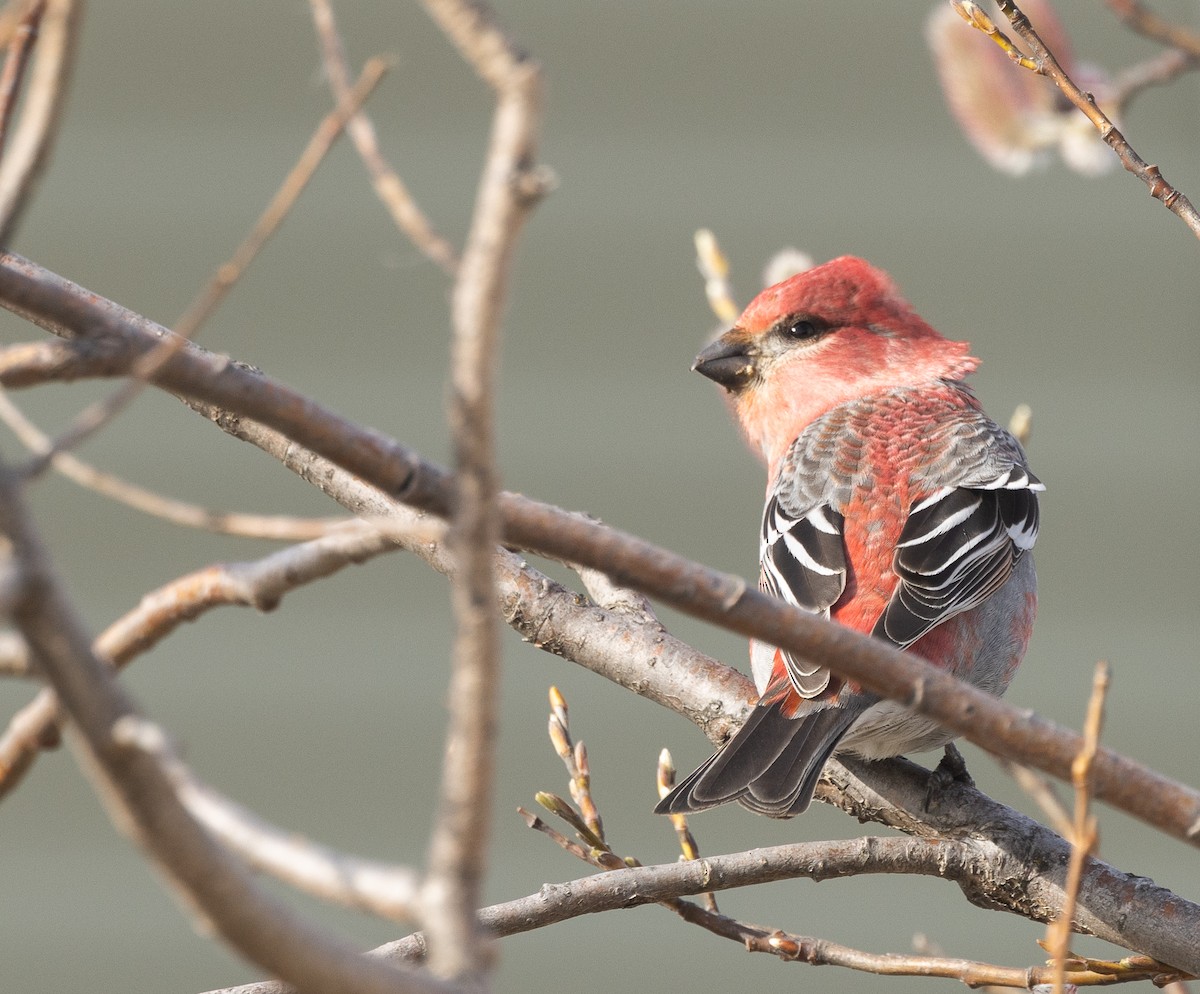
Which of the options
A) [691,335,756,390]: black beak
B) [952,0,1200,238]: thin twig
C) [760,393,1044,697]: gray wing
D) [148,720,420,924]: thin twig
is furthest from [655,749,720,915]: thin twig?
[691,335,756,390]: black beak

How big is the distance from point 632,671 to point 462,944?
187cm

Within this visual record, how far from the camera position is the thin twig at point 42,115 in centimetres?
92

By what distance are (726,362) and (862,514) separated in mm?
976

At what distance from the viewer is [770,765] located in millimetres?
2654

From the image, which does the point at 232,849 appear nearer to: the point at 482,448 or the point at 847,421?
the point at 482,448

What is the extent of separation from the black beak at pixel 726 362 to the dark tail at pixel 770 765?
164 cm

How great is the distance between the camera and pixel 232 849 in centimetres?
82

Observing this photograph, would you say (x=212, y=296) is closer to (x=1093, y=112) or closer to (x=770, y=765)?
(x=1093, y=112)

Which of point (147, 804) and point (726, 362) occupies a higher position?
point (726, 362)

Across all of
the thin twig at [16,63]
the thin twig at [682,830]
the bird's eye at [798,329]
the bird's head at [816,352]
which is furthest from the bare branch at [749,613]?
the bird's eye at [798,329]

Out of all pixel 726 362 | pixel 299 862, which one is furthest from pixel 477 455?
pixel 726 362

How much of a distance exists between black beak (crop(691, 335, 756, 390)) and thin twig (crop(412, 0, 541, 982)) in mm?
3355

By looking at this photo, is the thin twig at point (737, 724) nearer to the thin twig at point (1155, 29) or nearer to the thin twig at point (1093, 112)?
the thin twig at point (1093, 112)

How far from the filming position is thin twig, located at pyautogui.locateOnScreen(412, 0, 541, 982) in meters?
0.81
